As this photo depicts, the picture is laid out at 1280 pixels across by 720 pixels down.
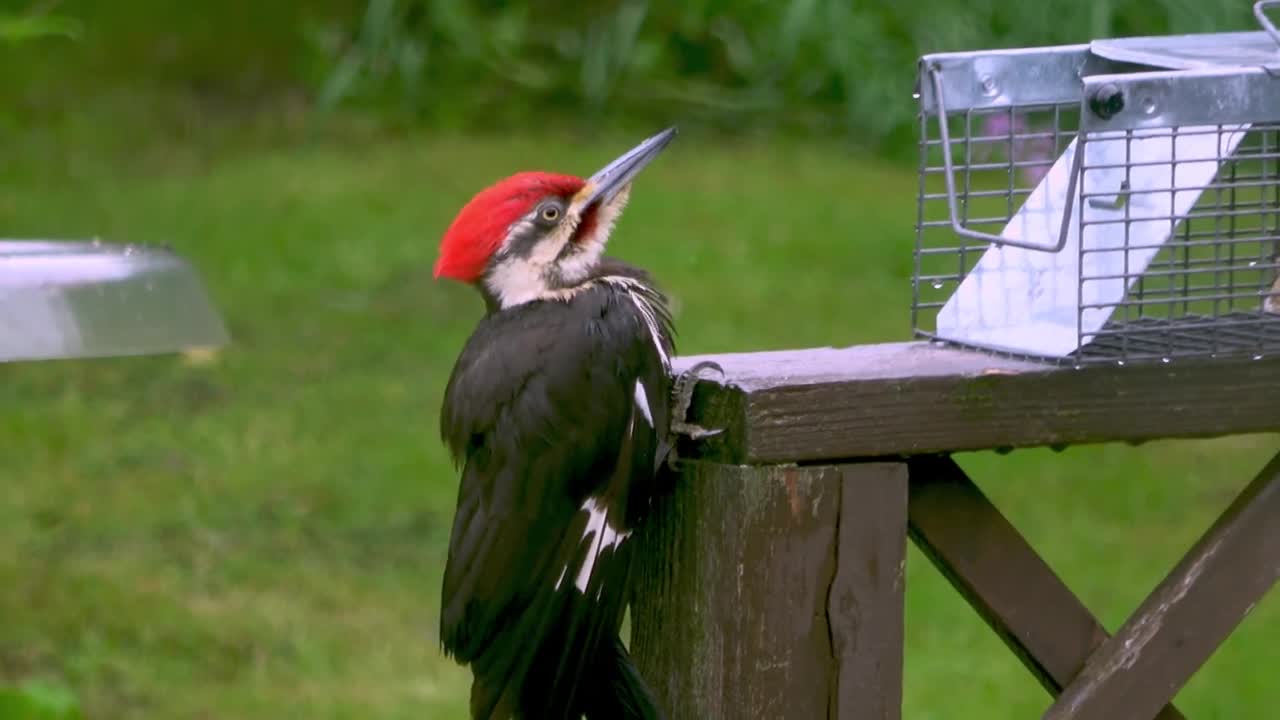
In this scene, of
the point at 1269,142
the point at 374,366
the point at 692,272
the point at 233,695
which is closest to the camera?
the point at 1269,142

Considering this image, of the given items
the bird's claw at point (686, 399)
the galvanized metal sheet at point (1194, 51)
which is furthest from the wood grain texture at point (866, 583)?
the galvanized metal sheet at point (1194, 51)

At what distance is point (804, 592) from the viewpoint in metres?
2.05

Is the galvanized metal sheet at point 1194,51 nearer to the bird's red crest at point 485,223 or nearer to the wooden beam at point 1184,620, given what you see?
the wooden beam at point 1184,620

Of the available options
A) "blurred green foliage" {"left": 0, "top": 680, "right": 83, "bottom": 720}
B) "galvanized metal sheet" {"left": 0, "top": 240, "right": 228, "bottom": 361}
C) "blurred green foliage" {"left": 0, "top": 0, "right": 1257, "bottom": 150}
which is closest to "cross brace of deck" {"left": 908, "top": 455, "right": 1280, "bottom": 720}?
"galvanized metal sheet" {"left": 0, "top": 240, "right": 228, "bottom": 361}

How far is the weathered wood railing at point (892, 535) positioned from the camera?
6.73 ft

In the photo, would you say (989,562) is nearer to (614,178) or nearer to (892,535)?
(892,535)

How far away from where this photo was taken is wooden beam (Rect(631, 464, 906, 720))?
80.6 inches

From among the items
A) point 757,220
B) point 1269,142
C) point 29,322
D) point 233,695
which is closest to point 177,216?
point 757,220

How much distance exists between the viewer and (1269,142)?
2.36m

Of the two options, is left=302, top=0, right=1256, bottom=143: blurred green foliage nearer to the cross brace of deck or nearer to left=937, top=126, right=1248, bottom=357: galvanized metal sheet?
left=937, top=126, right=1248, bottom=357: galvanized metal sheet

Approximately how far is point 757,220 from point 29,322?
5.96m

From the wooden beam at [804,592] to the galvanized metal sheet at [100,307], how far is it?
818mm

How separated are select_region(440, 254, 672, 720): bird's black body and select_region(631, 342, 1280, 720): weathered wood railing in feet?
0.41

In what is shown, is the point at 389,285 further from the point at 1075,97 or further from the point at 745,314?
the point at 1075,97
